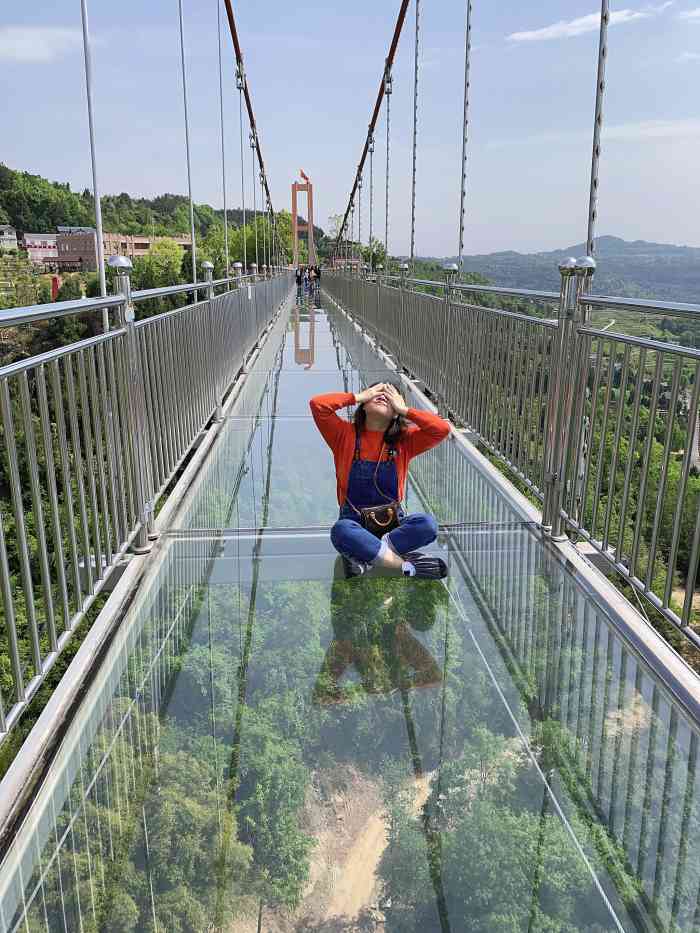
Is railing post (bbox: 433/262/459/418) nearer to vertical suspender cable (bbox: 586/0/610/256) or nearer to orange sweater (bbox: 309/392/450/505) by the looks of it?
vertical suspender cable (bbox: 586/0/610/256)

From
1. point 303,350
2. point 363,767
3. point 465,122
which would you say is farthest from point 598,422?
point 303,350

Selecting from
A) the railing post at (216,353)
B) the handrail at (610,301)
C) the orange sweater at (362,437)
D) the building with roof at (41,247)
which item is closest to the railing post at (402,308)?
the railing post at (216,353)

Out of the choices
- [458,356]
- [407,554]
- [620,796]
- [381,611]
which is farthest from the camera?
[458,356]

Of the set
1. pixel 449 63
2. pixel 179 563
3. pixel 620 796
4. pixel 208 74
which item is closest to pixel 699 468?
pixel 620 796

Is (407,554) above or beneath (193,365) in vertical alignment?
beneath

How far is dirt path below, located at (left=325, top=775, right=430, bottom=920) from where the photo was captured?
4.14ft

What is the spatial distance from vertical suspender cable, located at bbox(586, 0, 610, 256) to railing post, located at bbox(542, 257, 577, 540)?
0.52m

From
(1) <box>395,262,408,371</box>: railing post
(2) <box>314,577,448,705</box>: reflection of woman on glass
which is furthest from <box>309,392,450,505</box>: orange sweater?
(1) <box>395,262,408,371</box>: railing post

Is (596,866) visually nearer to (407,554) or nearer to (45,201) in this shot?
(407,554)

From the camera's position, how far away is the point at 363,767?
1.59m

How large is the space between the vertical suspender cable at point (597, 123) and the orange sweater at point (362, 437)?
1.11 m

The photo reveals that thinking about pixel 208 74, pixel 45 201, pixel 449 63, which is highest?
pixel 208 74

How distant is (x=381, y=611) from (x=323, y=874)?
40.9 inches

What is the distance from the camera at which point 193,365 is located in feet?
14.1
